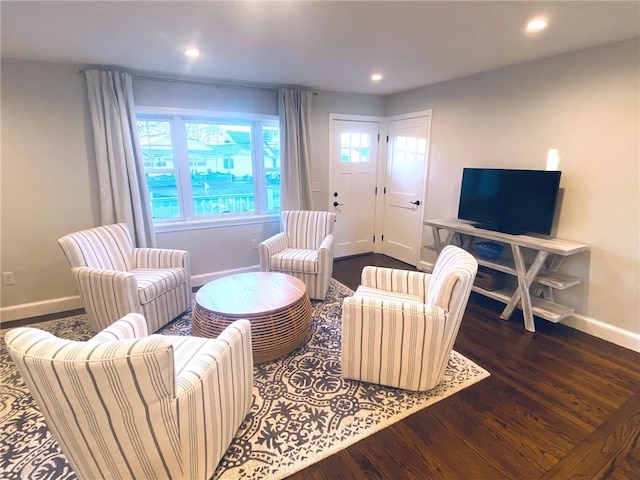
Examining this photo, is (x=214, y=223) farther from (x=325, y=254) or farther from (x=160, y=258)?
(x=325, y=254)

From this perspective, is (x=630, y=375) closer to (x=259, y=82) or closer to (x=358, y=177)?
(x=358, y=177)

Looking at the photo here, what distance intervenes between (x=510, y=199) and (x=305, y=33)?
91.6 inches

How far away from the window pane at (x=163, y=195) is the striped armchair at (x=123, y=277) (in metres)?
0.61

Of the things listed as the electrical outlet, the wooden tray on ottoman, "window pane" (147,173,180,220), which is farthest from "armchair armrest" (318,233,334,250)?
the electrical outlet

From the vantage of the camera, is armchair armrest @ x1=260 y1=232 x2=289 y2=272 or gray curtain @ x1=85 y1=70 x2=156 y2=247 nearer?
gray curtain @ x1=85 y1=70 x2=156 y2=247

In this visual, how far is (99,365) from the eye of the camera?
101 cm

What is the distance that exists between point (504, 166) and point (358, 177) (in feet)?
6.43

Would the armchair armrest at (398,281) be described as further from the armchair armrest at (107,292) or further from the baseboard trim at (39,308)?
the baseboard trim at (39,308)

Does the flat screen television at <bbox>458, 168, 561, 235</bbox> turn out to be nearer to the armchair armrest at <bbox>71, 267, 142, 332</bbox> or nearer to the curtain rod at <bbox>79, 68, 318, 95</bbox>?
the curtain rod at <bbox>79, 68, 318, 95</bbox>

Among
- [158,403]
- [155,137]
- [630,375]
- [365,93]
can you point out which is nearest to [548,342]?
[630,375]

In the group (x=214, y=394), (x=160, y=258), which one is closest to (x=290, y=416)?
(x=214, y=394)

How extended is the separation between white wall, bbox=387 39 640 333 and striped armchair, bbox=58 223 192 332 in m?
3.39

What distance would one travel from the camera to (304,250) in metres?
3.73

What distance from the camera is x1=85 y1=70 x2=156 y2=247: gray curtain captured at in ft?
9.89
